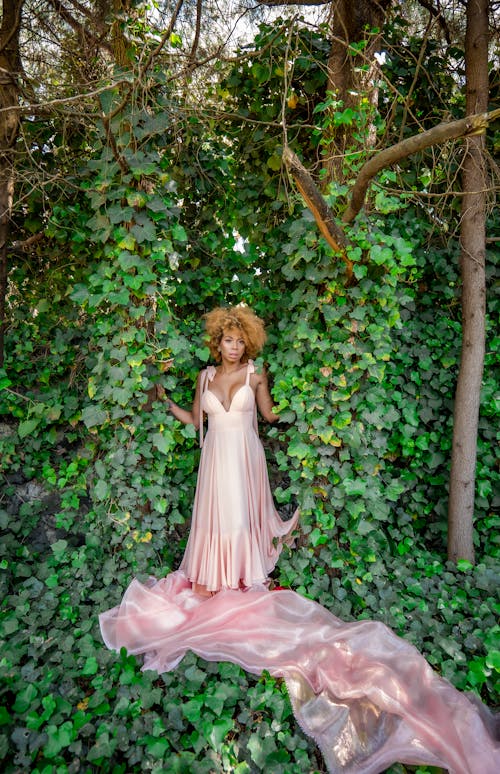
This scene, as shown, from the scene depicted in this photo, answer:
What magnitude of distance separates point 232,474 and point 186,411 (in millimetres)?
566

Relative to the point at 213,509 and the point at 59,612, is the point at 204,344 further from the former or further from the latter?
the point at 59,612

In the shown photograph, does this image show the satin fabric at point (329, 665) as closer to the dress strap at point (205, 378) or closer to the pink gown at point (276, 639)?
the pink gown at point (276, 639)

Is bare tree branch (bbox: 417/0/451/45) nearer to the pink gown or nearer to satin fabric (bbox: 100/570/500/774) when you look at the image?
the pink gown

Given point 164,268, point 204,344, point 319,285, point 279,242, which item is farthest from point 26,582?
point 279,242

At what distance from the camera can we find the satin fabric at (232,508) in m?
3.35

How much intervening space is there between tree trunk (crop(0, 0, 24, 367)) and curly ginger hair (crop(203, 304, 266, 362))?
5.19ft

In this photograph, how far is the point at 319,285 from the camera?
10.8ft

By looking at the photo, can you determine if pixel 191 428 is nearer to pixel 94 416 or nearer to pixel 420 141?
pixel 94 416

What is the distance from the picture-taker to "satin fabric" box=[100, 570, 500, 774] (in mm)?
2205

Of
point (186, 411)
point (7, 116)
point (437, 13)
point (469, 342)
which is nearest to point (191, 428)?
point (186, 411)

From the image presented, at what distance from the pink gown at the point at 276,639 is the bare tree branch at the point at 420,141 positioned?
4.48 ft

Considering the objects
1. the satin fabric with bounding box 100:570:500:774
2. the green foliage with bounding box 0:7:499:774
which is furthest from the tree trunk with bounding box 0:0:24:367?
the satin fabric with bounding box 100:570:500:774

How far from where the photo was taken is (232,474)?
3406 millimetres

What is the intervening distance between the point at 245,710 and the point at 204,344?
2.25 meters
